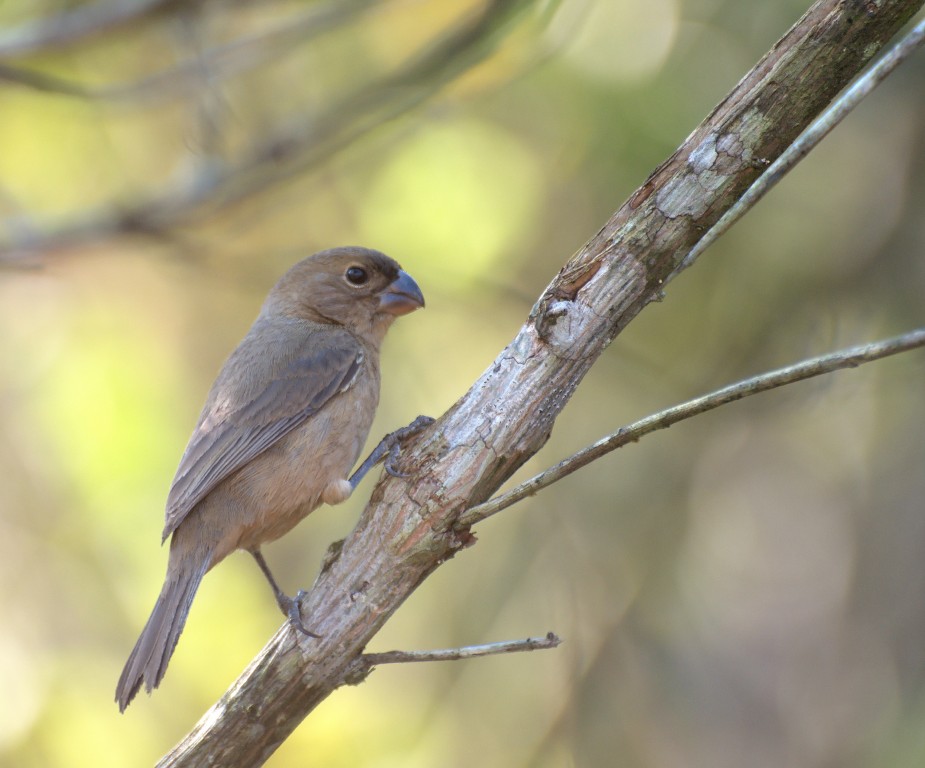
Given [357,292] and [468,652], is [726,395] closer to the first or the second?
[468,652]

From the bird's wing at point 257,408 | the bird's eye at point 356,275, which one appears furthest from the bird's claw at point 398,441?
the bird's eye at point 356,275

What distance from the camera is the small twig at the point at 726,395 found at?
6.90 ft

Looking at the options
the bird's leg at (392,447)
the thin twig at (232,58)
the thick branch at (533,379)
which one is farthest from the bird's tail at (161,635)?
the thin twig at (232,58)

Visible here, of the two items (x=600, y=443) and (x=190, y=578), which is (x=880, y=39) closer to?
(x=600, y=443)

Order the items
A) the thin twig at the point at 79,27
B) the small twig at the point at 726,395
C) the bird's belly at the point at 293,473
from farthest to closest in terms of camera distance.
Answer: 1. the thin twig at the point at 79,27
2. the bird's belly at the point at 293,473
3. the small twig at the point at 726,395

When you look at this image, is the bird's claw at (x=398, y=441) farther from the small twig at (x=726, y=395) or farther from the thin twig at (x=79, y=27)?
the thin twig at (x=79, y=27)

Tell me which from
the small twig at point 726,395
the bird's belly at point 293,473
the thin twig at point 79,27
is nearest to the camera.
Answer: the small twig at point 726,395

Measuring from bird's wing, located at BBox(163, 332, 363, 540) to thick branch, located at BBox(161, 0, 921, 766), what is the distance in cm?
112

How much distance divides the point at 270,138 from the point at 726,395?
395cm

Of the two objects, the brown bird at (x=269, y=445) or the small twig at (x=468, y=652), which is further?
the brown bird at (x=269, y=445)

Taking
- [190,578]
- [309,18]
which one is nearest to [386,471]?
[190,578]

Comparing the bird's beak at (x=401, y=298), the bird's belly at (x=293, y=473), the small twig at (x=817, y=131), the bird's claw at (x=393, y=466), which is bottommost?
the small twig at (x=817, y=131)

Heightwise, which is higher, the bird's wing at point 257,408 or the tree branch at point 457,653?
the bird's wing at point 257,408

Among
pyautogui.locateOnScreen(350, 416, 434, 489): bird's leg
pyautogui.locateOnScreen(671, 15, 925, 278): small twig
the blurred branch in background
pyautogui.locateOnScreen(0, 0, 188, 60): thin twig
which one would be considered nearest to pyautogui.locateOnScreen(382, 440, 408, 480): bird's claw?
pyautogui.locateOnScreen(350, 416, 434, 489): bird's leg
